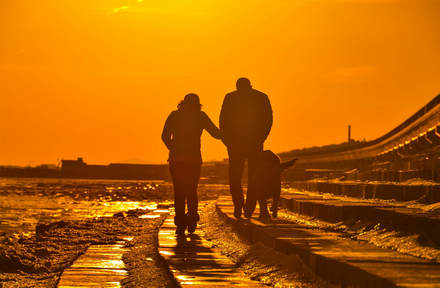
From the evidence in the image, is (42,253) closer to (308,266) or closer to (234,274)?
(234,274)

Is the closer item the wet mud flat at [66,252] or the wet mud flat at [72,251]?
the wet mud flat at [72,251]

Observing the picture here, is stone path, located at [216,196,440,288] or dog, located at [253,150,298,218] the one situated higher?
dog, located at [253,150,298,218]

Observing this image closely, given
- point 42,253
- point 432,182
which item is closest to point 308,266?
point 432,182

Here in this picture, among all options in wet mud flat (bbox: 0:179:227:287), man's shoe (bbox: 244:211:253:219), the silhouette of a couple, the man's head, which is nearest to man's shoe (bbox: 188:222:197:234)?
the silhouette of a couple

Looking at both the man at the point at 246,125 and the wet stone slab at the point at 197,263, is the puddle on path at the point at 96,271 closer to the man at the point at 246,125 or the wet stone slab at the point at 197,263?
the wet stone slab at the point at 197,263

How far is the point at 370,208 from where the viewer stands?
30.7ft

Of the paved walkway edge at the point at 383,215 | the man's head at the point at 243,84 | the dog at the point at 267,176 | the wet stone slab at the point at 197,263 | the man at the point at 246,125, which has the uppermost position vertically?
the man's head at the point at 243,84

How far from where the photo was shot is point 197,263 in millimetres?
8031

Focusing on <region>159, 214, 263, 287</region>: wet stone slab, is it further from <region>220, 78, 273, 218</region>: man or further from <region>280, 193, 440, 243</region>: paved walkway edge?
<region>280, 193, 440, 243</region>: paved walkway edge

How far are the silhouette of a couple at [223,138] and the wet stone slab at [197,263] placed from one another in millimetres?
580

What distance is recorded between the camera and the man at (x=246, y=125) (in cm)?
1183

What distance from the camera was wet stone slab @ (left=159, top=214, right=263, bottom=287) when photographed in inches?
267

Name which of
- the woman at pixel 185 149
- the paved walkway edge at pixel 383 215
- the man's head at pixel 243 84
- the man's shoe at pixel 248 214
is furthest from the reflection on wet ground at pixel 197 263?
the man's head at pixel 243 84

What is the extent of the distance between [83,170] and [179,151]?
15101 centimetres
